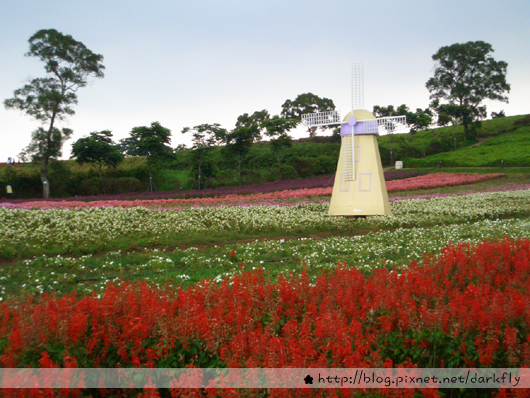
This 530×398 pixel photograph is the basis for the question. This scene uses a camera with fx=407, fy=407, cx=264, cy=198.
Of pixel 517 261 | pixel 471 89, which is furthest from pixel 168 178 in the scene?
pixel 471 89

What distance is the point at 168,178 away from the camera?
4094 cm

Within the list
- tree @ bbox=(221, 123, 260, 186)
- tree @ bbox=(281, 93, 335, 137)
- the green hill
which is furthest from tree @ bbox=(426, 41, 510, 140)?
tree @ bbox=(221, 123, 260, 186)

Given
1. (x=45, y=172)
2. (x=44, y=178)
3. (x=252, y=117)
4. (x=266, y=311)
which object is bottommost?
(x=266, y=311)

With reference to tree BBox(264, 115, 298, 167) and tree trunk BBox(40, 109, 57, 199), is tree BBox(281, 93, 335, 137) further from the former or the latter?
tree trunk BBox(40, 109, 57, 199)

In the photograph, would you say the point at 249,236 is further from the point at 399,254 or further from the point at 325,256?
the point at 399,254

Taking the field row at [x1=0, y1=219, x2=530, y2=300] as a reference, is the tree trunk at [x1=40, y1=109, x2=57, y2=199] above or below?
above

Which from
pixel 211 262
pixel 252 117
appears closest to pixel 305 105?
pixel 252 117

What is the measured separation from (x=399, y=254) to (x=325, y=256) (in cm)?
189

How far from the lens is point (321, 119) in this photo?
19547 millimetres

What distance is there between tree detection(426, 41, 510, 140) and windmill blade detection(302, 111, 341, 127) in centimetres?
5111

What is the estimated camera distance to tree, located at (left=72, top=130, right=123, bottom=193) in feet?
104

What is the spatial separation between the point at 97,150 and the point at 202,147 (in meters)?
8.29

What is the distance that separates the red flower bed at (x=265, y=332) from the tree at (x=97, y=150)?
96.4 feet

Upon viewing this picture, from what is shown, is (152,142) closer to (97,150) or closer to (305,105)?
(97,150)
